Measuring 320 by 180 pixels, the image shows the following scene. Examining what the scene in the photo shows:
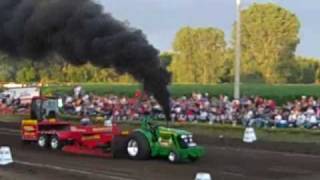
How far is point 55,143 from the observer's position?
82.9 feet

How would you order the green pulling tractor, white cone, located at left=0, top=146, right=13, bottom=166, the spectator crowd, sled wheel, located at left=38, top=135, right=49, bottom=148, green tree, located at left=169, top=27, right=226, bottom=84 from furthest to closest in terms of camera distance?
green tree, located at left=169, top=27, right=226, bottom=84 < the spectator crowd < sled wheel, located at left=38, top=135, right=49, bottom=148 < the green pulling tractor < white cone, located at left=0, top=146, right=13, bottom=166

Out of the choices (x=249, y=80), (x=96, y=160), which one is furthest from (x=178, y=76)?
(x=96, y=160)

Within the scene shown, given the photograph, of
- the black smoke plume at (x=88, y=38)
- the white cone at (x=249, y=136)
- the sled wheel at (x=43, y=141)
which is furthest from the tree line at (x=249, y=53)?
the black smoke plume at (x=88, y=38)

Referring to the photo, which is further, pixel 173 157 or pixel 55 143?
pixel 55 143

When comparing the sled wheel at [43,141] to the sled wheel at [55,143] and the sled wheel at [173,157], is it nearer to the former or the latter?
the sled wheel at [55,143]

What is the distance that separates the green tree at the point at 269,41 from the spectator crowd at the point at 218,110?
58.1 meters

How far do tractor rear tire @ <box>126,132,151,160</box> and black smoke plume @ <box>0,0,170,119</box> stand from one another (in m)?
1.73

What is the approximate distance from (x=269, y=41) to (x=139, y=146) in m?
85.9

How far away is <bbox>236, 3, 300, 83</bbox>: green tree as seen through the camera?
10144 cm

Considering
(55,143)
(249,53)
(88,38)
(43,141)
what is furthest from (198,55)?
(88,38)

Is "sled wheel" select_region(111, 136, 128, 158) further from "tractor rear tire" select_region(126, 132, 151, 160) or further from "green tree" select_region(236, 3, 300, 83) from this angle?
"green tree" select_region(236, 3, 300, 83)

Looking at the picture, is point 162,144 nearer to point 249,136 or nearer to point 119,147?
point 119,147

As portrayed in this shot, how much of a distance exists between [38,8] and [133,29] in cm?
331

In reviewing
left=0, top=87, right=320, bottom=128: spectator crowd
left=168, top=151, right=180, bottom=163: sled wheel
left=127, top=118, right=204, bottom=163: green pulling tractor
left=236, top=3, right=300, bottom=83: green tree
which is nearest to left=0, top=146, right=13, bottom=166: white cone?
left=127, top=118, right=204, bottom=163: green pulling tractor
